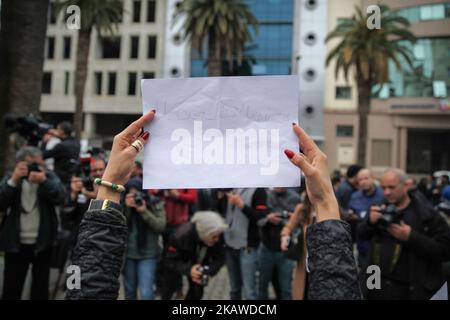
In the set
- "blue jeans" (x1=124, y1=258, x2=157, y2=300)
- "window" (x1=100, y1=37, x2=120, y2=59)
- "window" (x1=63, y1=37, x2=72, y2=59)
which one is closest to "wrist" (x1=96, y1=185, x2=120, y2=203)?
"blue jeans" (x1=124, y1=258, x2=157, y2=300)

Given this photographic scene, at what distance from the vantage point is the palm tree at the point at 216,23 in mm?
22766

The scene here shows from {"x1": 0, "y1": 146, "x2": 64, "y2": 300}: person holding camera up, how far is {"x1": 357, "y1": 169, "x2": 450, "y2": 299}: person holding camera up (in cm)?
305

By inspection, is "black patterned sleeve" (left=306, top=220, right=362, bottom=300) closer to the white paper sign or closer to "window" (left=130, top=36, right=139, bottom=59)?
the white paper sign

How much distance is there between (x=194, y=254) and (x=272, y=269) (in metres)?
1.47

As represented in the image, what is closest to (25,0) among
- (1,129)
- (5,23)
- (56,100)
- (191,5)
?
(5,23)

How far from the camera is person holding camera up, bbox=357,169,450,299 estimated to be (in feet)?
11.3

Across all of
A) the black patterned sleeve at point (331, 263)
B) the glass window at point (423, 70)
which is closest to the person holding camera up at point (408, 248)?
the black patterned sleeve at point (331, 263)

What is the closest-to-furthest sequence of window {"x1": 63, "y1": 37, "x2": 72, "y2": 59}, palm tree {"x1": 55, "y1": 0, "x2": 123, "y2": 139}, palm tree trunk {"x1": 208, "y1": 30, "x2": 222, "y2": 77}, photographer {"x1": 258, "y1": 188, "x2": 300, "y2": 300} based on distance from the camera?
photographer {"x1": 258, "y1": 188, "x2": 300, "y2": 300}, palm tree {"x1": 55, "y1": 0, "x2": 123, "y2": 139}, palm tree trunk {"x1": 208, "y1": 30, "x2": 222, "y2": 77}, window {"x1": 63, "y1": 37, "x2": 72, "y2": 59}

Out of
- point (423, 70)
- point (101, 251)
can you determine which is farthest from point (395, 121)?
point (101, 251)

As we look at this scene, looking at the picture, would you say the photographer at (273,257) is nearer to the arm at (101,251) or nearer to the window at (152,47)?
the arm at (101,251)

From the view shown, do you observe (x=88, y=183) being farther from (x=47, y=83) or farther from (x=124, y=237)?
(x=47, y=83)

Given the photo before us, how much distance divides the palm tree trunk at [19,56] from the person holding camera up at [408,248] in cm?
519

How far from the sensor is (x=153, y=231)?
4.84m
